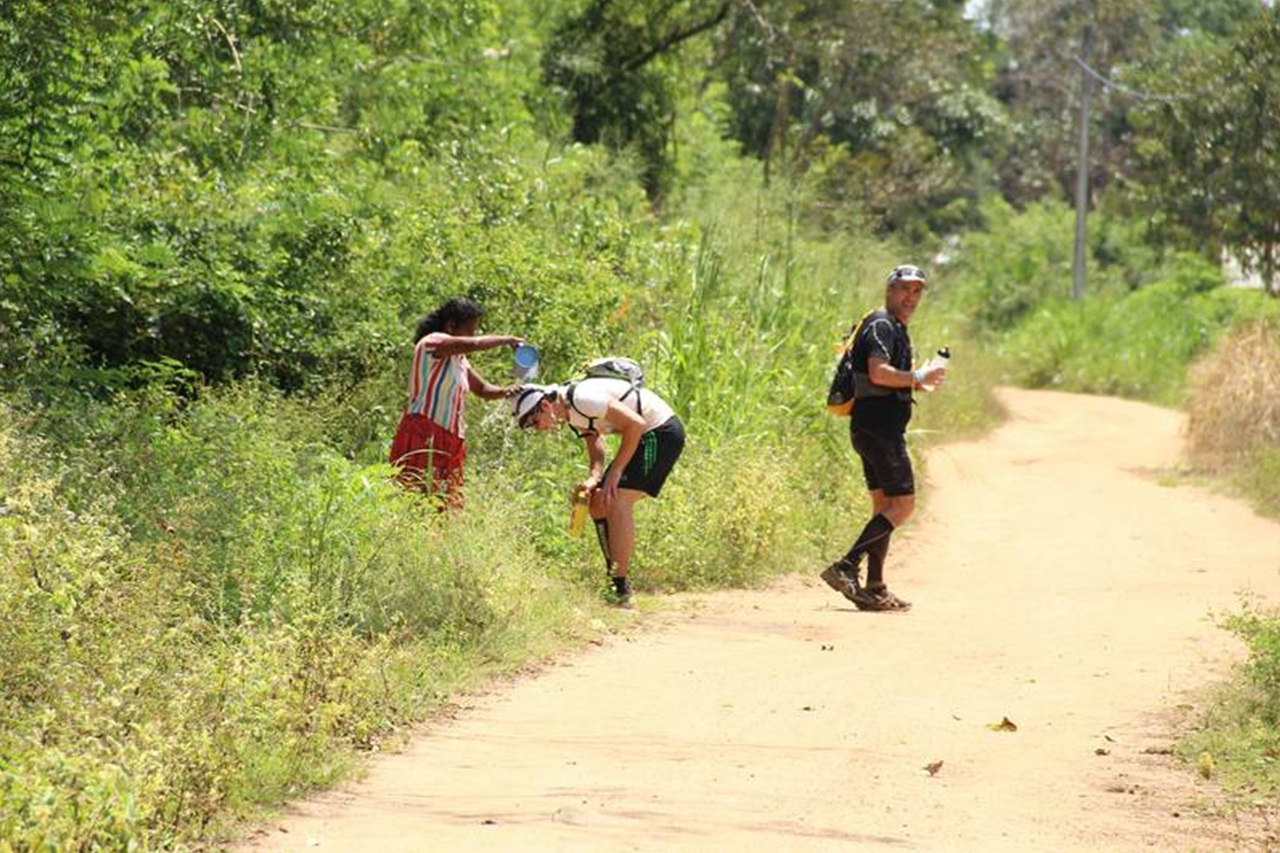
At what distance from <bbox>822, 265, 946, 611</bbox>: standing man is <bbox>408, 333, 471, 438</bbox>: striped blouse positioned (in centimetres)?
222

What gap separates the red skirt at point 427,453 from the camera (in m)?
11.0

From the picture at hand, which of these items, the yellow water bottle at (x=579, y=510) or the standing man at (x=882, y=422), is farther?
the standing man at (x=882, y=422)

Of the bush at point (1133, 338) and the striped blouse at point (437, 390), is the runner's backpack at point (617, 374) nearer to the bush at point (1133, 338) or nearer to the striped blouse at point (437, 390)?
the striped blouse at point (437, 390)

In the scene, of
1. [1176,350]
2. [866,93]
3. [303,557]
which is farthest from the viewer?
[866,93]

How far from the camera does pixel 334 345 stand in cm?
1327

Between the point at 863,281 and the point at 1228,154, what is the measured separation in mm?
7704

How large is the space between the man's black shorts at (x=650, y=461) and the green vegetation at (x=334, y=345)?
2.00 feet

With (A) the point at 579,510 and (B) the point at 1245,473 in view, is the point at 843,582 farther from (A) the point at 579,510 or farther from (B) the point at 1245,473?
(B) the point at 1245,473

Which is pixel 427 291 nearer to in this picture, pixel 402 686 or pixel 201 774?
pixel 402 686

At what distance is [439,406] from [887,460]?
2492 millimetres

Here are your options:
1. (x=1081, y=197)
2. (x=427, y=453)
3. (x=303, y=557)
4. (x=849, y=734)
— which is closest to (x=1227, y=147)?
(x=1081, y=197)

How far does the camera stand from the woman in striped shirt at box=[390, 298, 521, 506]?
11.0m

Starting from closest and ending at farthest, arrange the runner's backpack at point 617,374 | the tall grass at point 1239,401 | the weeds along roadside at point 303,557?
the weeds along roadside at point 303,557 → the runner's backpack at point 617,374 → the tall grass at point 1239,401

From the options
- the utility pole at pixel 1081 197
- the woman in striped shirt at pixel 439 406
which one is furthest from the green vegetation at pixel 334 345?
the utility pole at pixel 1081 197
